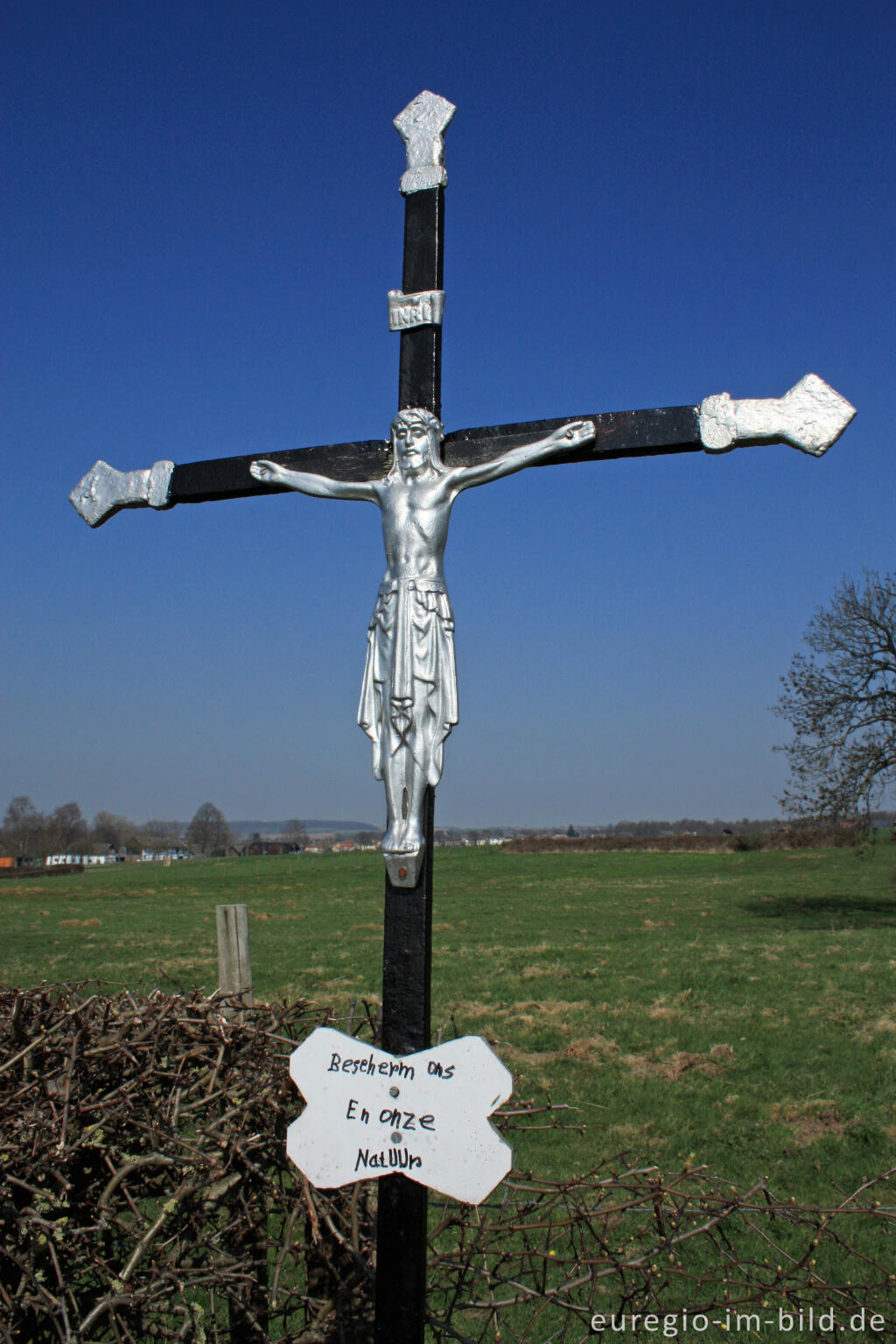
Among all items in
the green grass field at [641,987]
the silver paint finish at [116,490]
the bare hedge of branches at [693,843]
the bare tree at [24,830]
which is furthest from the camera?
the bare tree at [24,830]

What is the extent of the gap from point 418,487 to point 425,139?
1.31m

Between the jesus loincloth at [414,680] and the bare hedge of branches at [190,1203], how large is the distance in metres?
1.27

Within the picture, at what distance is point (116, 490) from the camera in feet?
12.7

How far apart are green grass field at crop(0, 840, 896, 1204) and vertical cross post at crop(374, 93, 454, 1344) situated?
191 centimetres

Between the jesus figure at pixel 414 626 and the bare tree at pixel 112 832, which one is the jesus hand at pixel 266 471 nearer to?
the jesus figure at pixel 414 626

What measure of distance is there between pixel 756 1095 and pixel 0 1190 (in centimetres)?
634

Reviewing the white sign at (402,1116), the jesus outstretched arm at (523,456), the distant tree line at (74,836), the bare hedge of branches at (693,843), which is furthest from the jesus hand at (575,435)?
the distant tree line at (74,836)

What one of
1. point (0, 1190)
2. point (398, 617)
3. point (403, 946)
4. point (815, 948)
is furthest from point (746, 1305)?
point (815, 948)

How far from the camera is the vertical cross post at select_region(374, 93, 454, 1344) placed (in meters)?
2.61

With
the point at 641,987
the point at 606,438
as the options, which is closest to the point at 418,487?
the point at 606,438

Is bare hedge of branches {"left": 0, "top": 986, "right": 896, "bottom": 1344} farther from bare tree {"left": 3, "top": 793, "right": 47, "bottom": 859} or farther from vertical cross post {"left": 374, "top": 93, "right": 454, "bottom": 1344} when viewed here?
bare tree {"left": 3, "top": 793, "right": 47, "bottom": 859}

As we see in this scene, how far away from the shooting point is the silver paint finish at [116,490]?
382 cm

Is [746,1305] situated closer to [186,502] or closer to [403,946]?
[403,946]

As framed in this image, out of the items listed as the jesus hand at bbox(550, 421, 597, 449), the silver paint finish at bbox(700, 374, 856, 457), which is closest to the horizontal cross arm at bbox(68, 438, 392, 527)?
the jesus hand at bbox(550, 421, 597, 449)
